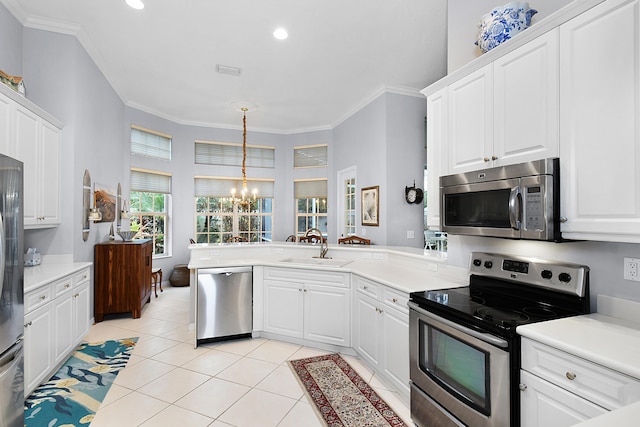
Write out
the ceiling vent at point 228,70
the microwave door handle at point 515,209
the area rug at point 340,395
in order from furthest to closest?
the ceiling vent at point 228,70 → the area rug at point 340,395 → the microwave door handle at point 515,209

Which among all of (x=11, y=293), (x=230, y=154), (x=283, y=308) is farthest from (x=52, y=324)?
(x=230, y=154)

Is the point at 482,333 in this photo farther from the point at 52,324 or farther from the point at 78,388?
the point at 52,324

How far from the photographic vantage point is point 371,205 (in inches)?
214

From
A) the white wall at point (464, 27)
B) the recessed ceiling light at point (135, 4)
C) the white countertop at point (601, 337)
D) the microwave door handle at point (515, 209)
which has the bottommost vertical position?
the white countertop at point (601, 337)

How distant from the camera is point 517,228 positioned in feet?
5.95

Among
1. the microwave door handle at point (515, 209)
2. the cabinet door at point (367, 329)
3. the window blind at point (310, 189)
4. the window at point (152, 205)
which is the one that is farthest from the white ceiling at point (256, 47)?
the cabinet door at point (367, 329)

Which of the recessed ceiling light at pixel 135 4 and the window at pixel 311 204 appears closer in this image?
the recessed ceiling light at pixel 135 4

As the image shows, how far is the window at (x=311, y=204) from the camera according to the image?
7.15 meters

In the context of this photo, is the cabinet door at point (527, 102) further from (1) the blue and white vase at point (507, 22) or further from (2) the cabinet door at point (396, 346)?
(2) the cabinet door at point (396, 346)

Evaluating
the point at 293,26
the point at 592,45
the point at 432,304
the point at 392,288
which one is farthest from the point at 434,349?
the point at 293,26

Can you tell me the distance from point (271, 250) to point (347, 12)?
2.83 m

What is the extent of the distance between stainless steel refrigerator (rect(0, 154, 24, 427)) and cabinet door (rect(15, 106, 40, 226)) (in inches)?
43.3

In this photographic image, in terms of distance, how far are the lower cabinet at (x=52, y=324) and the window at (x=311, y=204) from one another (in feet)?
14.7

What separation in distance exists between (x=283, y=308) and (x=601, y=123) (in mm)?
3062
